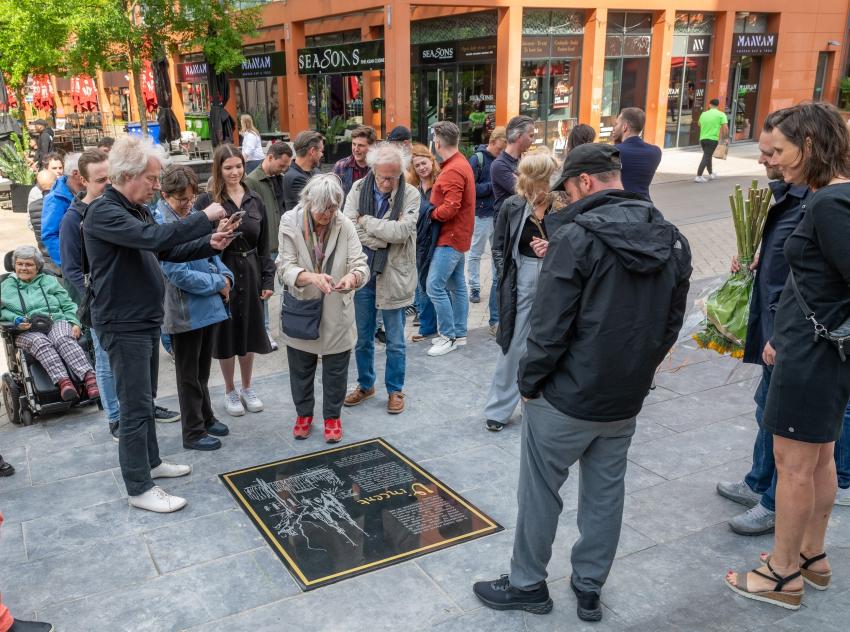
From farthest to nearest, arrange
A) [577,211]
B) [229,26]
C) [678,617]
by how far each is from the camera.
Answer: [229,26]
[678,617]
[577,211]

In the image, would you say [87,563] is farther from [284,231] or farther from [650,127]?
[650,127]

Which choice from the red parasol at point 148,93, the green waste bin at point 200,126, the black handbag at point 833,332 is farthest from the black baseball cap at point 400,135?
the red parasol at point 148,93

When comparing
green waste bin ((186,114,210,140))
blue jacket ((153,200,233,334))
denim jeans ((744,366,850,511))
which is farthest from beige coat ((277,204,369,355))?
green waste bin ((186,114,210,140))

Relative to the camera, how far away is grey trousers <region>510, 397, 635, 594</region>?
310 cm

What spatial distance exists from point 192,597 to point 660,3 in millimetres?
22141

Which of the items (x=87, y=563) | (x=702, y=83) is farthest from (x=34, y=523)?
(x=702, y=83)

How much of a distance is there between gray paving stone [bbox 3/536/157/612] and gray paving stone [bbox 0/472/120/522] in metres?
0.53

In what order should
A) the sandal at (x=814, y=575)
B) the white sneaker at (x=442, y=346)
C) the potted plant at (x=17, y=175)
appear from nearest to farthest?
the sandal at (x=814, y=575)
the white sneaker at (x=442, y=346)
the potted plant at (x=17, y=175)

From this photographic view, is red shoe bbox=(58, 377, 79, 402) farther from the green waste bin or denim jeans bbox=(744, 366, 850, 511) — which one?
the green waste bin

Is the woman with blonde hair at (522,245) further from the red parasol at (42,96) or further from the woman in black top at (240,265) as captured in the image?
the red parasol at (42,96)

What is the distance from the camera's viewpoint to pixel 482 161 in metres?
7.73

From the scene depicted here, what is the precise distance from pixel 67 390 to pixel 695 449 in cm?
448

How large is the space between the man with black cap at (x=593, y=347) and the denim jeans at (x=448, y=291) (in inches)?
140

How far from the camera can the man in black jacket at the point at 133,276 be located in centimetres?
392
